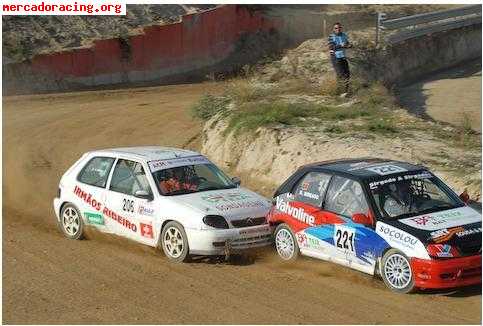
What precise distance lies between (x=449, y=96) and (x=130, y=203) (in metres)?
16.4

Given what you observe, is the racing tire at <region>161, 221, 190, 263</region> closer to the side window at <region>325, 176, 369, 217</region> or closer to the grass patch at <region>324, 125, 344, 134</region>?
the side window at <region>325, 176, 369, 217</region>

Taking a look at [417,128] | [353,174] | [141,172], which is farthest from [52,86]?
[353,174]

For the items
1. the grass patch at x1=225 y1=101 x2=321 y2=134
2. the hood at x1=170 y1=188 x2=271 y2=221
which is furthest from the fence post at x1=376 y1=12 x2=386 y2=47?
the hood at x1=170 y1=188 x2=271 y2=221

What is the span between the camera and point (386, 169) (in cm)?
1025

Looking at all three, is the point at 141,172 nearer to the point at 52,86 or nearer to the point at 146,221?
the point at 146,221

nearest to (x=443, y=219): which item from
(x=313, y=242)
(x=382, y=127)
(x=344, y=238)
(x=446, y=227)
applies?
(x=446, y=227)

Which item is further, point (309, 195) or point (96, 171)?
point (96, 171)

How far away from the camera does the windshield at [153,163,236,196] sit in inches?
456

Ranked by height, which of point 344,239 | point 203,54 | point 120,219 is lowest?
point 120,219

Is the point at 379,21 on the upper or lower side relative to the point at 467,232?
upper

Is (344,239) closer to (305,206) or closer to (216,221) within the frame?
(305,206)

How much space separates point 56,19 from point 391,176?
2370 cm

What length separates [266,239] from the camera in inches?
436

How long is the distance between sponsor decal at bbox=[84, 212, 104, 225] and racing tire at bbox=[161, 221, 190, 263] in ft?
4.69
